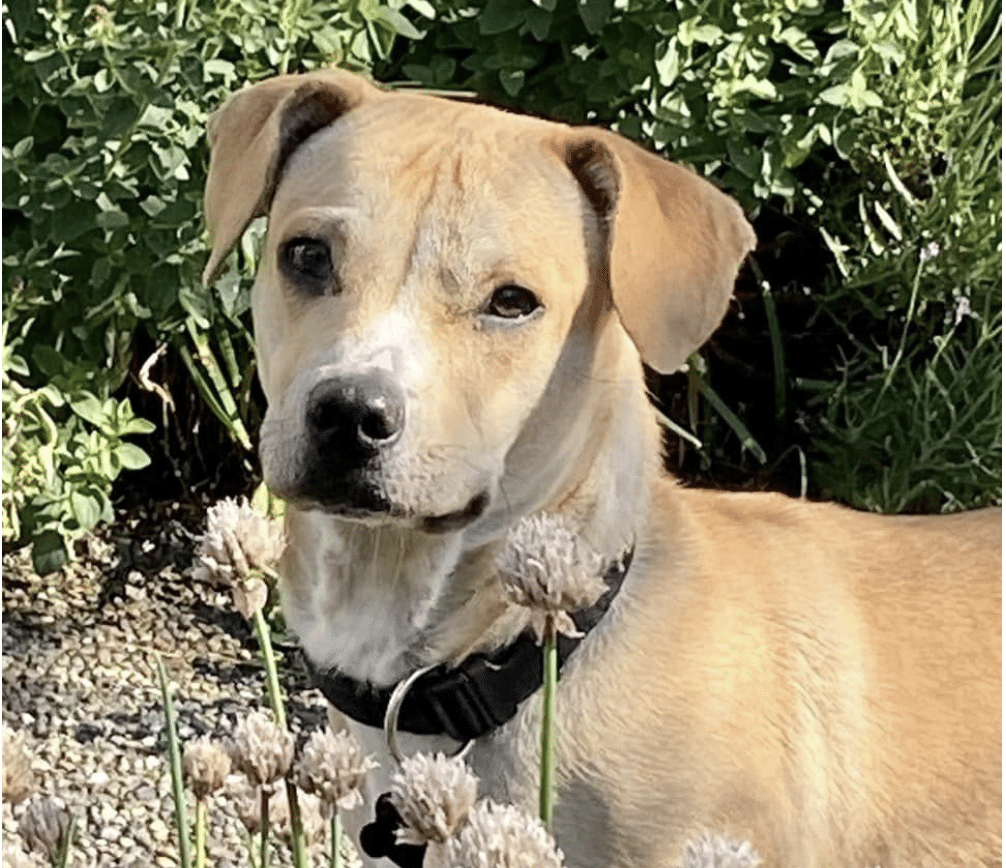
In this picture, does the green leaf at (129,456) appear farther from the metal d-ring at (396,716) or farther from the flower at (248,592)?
the flower at (248,592)

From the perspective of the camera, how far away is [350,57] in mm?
4297

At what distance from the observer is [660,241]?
8.33ft

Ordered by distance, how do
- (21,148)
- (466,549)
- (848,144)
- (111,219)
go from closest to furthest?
1. (466,549)
2. (111,219)
3. (21,148)
4. (848,144)

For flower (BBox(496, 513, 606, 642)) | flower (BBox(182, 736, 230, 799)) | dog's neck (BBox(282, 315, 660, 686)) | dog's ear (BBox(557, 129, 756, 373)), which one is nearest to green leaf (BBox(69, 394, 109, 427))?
dog's neck (BBox(282, 315, 660, 686))

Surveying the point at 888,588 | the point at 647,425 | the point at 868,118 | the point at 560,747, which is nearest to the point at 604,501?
the point at 647,425

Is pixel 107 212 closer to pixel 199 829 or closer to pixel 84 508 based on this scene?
pixel 84 508

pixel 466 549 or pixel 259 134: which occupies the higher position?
pixel 259 134

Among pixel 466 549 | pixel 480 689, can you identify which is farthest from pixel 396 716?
pixel 466 549

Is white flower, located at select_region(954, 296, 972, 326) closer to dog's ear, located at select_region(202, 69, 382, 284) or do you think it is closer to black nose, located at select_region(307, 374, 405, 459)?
dog's ear, located at select_region(202, 69, 382, 284)

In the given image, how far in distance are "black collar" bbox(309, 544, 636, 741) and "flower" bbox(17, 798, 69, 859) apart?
1021mm

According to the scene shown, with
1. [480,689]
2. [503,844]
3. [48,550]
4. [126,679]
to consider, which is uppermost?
[503,844]

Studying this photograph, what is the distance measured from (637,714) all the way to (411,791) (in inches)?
47.0

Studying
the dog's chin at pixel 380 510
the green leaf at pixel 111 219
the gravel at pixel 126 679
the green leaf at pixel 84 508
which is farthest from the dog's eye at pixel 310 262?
the green leaf at pixel 84 508

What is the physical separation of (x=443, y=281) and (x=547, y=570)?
38.5 inches
